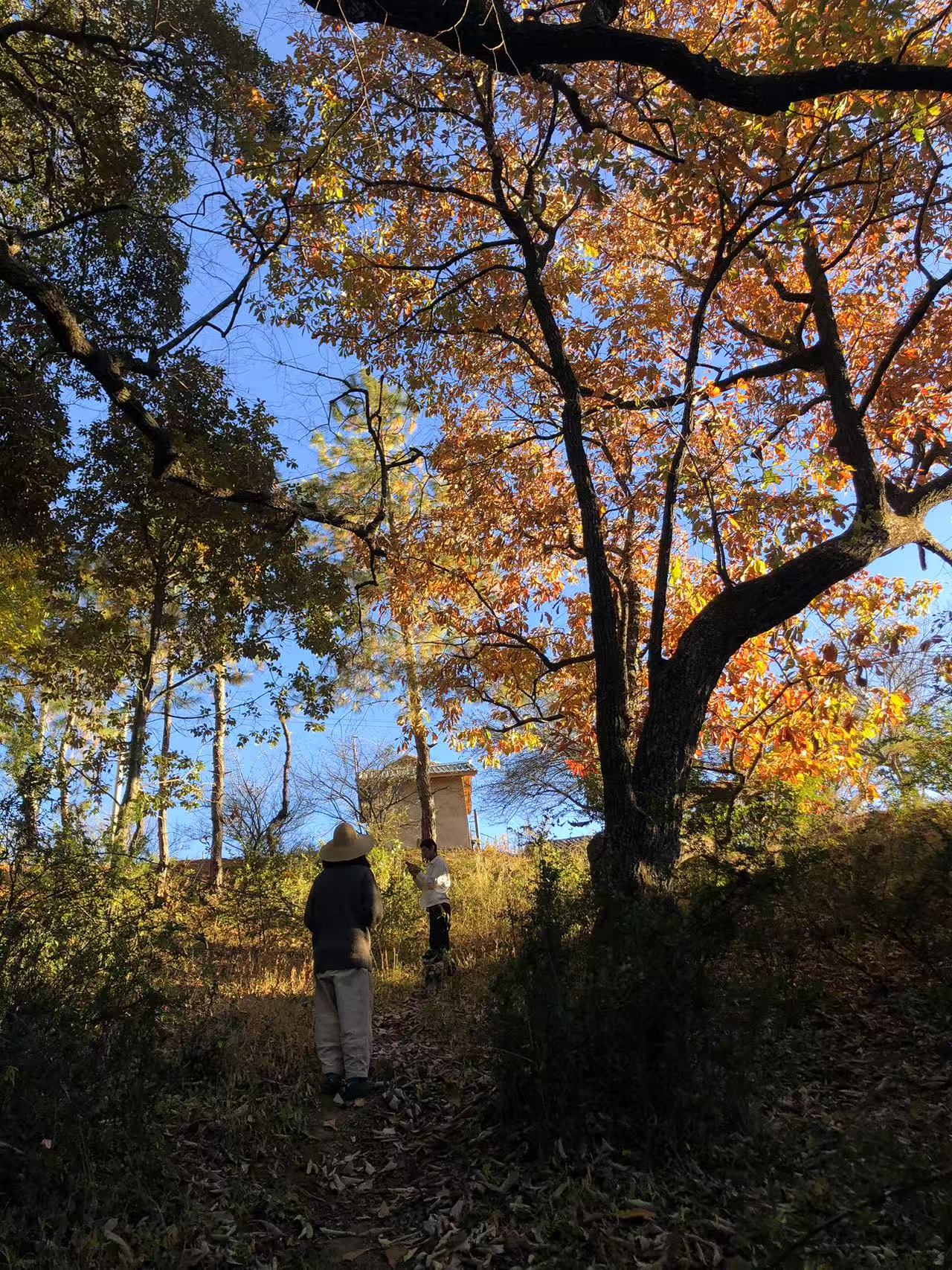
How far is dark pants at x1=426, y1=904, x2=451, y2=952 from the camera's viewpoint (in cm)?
841

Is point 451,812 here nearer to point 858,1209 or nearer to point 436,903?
point 436,903

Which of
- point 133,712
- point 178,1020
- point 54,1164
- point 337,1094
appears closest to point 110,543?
point 133,712

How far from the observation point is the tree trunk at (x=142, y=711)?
34.6ft

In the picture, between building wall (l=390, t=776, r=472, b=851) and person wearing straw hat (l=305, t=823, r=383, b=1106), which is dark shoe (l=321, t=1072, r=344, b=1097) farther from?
building wall (l=390, t=776, r=472, b=851)

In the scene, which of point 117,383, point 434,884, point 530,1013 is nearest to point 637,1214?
point 530,1013

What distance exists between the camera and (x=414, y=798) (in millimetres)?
29609

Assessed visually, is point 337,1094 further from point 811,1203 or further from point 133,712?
point 133,712

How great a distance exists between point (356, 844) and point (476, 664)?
17.8ft

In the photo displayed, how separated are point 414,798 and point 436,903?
2147 centimetres

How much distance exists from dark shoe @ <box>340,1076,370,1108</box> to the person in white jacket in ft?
9.46

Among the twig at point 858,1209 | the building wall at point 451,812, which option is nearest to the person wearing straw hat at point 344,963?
the twig at point 858,1209

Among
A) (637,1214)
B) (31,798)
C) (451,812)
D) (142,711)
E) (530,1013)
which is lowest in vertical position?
(637,1214)

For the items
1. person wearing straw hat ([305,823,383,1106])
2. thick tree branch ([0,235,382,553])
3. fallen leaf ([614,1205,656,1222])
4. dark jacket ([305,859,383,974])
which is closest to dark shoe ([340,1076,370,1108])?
person wearing straw hat ([305,823,383,1106])

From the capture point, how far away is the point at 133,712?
38.4 feet
